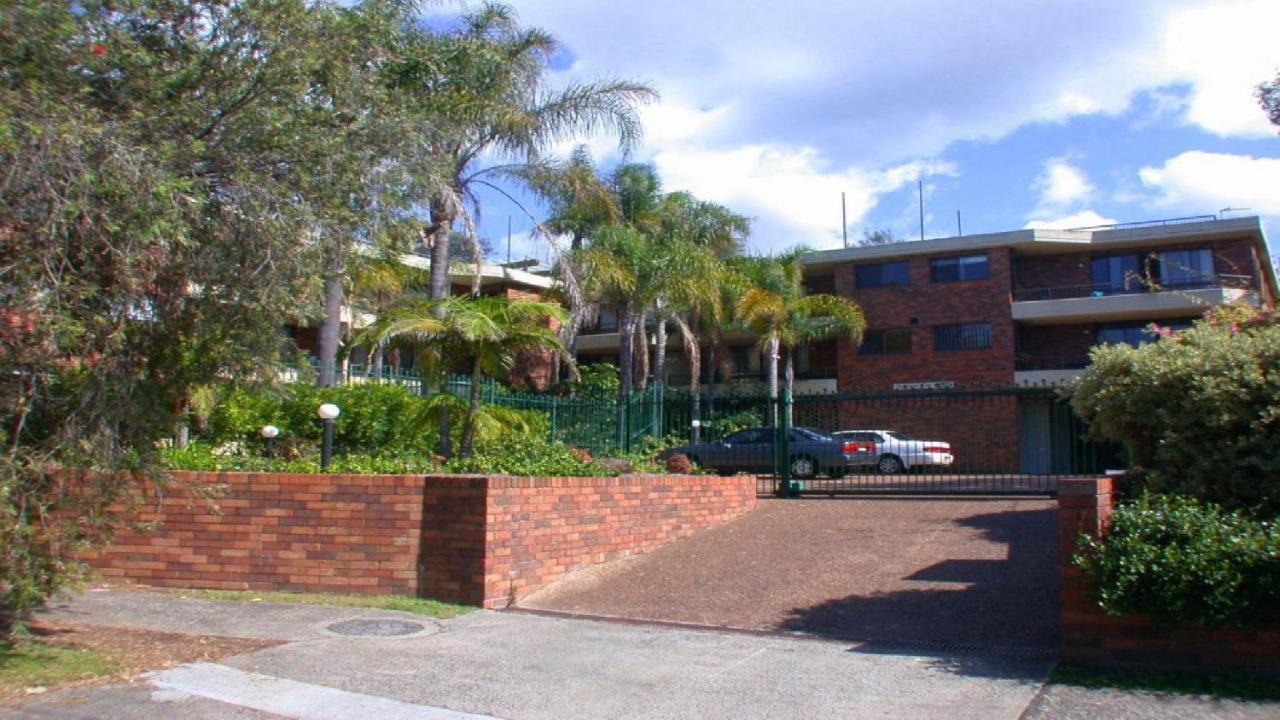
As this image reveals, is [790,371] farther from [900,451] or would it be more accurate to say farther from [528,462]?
[528,462]

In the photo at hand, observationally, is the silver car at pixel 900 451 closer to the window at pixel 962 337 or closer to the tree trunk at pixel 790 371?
the tree trunk at pixel 790 371

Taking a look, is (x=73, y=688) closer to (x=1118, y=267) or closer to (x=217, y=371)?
(x=217, y=371)

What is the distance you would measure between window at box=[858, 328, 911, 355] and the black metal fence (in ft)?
44.0

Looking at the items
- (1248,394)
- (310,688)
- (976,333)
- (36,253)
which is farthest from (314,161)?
(976,333)

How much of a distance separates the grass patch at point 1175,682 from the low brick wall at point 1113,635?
3.3 inches

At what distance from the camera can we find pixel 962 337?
32.6 metres

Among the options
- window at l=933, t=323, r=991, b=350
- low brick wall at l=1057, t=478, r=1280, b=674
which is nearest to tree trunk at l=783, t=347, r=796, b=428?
window at l=933, t=323, r=991, b=350

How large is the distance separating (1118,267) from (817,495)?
20.6 meters

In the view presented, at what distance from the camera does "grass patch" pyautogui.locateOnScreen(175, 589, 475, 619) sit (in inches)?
377

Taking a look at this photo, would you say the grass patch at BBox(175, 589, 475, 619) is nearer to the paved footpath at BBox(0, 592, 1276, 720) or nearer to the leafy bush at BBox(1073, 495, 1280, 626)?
the paved footpath at BBox(0, 592, 1276, 720)

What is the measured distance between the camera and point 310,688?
271 inches

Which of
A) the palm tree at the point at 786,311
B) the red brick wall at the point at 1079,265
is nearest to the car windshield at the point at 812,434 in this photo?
the palm tree at the point at 786,311

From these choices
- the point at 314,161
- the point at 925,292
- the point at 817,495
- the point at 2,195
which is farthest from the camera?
the point at 925,292

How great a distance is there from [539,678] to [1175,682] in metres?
4.06
